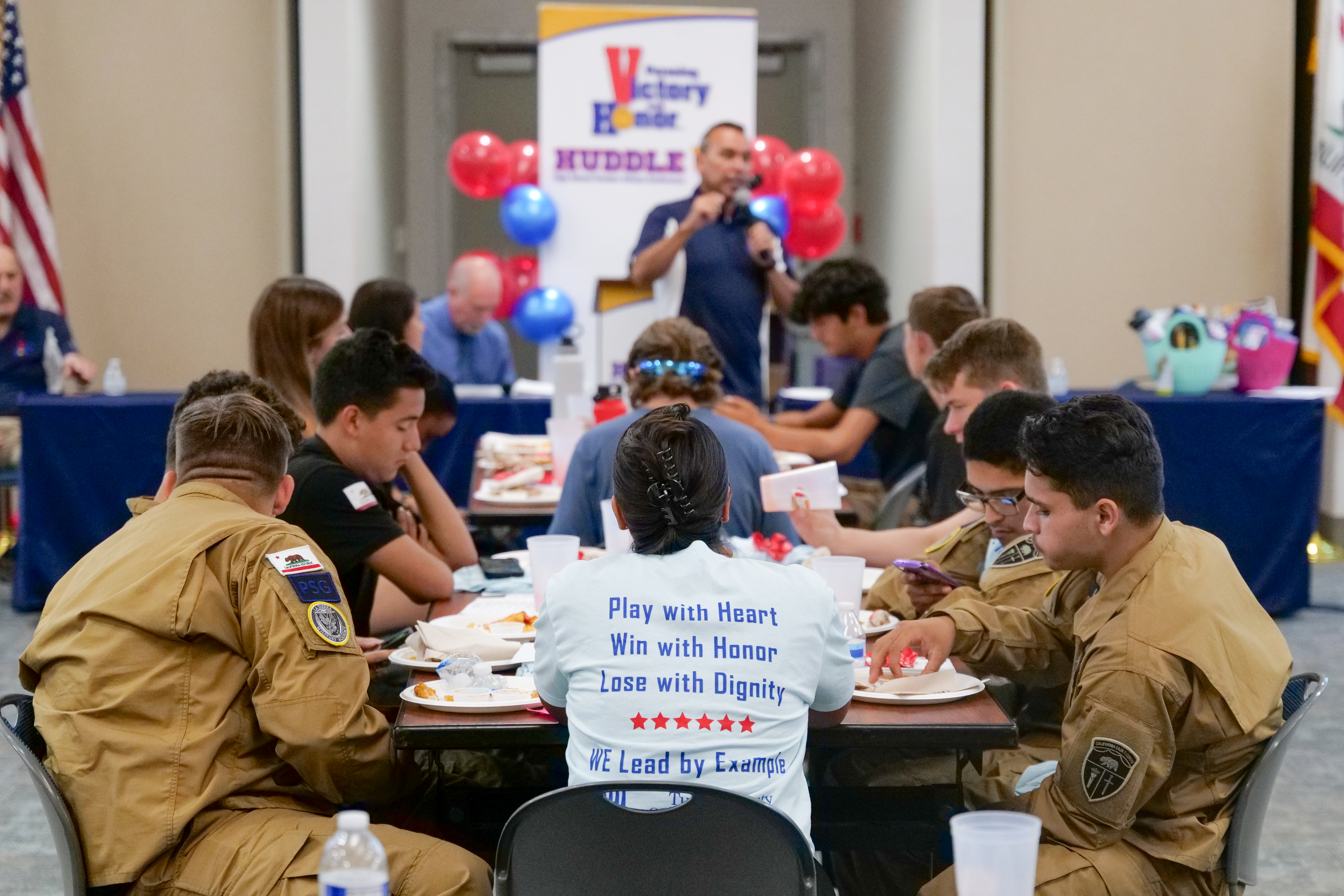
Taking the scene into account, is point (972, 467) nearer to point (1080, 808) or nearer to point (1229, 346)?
point (1080, 808)

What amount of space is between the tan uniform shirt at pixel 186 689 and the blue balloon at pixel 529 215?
5341 millimetres

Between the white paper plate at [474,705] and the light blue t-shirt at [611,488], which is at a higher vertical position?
the light blue t-shirt at [611,488]

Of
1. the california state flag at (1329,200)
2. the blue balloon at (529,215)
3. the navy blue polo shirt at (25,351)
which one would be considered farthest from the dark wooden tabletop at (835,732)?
the blue balloon at (529,215)

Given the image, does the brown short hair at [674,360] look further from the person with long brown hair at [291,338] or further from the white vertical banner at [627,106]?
the white vertical banner at [627,106]

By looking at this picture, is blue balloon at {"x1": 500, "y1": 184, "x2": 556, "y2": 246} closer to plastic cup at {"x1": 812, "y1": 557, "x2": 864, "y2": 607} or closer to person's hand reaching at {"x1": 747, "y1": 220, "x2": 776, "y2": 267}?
person's hand reaching at {"x1": 747, "y1": 220, "x2": 776, "y2": 267}

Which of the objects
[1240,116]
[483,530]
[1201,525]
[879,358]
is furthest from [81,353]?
→ [1240,116]

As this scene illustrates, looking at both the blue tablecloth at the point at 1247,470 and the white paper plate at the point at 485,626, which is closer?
the white paper plate at the point at 485,626

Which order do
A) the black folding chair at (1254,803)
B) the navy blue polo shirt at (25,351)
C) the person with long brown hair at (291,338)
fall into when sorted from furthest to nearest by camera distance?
the navy blue polo shirt at (25,351) < the person with long brown hair at (291,338) < the black folding chair at (1254,803)

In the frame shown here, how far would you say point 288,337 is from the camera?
3.85m

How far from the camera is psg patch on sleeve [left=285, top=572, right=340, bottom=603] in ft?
6.39

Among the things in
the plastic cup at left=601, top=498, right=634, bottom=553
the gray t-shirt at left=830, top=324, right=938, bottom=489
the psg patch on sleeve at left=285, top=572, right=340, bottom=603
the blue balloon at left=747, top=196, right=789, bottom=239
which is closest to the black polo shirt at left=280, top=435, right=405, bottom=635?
the plastic cup at left=601, top=498, right=634, bottom=553

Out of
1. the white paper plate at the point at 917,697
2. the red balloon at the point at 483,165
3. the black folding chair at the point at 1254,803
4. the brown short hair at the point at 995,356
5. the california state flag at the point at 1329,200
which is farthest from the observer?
the red balloon at the point at 483,165

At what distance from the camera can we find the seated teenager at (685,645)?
69.1 inches

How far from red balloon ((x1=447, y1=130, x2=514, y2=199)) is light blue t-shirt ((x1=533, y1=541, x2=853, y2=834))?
6.13 m
